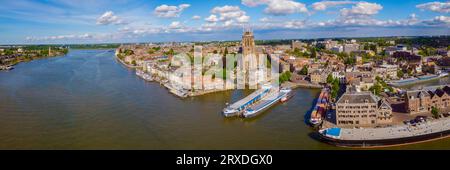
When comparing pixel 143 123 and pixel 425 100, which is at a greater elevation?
pixel 425 100

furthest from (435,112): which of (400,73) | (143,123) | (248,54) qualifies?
(248,54)

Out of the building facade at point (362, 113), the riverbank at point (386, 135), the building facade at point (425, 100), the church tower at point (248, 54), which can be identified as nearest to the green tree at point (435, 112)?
the building facade at point (425, 100)

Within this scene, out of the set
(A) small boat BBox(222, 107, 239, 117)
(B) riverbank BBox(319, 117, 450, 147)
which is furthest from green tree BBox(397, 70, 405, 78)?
(A) small boat BBox(222, 107, 239, 117)

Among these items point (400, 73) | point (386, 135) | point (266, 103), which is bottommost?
point (386, 135)

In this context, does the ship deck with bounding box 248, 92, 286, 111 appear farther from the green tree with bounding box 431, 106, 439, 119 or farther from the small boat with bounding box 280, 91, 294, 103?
the green tree with bounding box 431, 106, 439, 119

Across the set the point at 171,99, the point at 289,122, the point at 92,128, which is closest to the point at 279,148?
the point at 289,122

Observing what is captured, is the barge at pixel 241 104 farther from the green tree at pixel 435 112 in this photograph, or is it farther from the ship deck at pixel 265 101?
the green tree at pixel 435 112

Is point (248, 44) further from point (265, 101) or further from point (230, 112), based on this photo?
point (230, 112)

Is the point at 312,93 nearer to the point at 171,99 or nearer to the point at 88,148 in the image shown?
the point at 171,99
